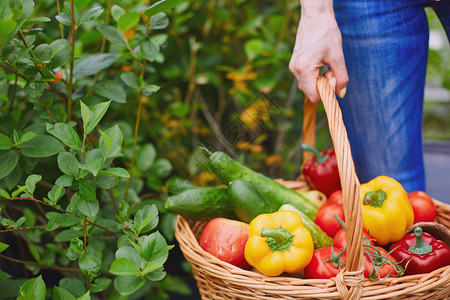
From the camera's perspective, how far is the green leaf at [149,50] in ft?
3.36

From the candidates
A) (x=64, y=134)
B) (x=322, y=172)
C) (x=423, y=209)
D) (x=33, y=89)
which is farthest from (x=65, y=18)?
(x=423, y=209)

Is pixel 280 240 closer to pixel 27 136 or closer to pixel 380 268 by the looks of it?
pixel 380 268

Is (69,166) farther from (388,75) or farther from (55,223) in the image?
(388,75)

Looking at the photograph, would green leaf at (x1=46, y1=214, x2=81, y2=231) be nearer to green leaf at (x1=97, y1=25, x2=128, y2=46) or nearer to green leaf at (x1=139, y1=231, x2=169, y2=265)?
green leaf at (x1=139, y1=231, x2=169, y2=265)

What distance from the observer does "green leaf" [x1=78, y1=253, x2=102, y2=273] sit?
2.75 feet

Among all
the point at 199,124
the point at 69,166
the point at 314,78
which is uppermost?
the point at 314,78

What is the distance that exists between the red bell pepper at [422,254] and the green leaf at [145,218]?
1.70ft

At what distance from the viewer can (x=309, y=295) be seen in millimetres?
804

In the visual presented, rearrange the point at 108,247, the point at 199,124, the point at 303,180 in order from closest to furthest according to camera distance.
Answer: the point at 108,247 < the point at 303,180 < the point at 199,124

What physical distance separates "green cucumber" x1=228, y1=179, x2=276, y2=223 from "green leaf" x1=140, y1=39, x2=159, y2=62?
1.37 feet

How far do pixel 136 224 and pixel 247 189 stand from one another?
15.4 inches

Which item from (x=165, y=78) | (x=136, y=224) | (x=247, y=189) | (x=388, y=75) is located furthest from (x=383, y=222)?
(x=165, y=78)

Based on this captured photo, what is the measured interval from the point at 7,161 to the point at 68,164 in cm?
17

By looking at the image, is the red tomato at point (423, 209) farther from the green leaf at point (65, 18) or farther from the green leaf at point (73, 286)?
the green leaf at point (65, 18)
